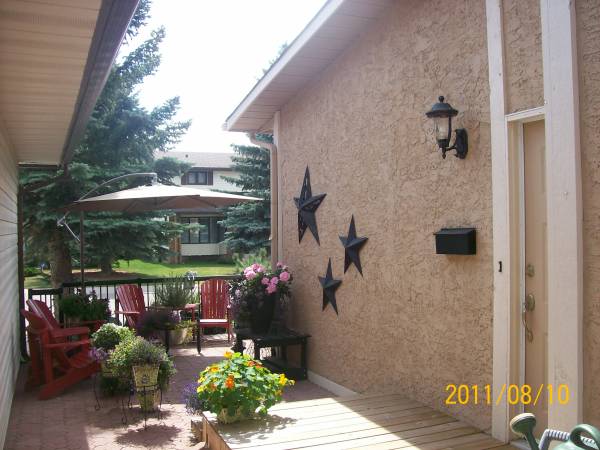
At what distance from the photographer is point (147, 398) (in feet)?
17.7

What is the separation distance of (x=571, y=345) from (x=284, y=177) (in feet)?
15.5

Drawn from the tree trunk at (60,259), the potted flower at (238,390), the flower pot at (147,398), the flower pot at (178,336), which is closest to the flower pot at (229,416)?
the potted flower at (238,390)

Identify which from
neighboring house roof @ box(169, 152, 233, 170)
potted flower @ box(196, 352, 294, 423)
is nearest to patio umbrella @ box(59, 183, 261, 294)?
potted flower @ box(196, 352, 294, 423)

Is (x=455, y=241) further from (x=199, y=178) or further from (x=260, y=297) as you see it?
(x=199, y=178)

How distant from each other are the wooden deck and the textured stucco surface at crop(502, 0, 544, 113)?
6.86 feet

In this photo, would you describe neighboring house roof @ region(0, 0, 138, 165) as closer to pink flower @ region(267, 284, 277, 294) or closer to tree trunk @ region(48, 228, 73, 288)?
pink flower @ region(267, 284, 277, 294)

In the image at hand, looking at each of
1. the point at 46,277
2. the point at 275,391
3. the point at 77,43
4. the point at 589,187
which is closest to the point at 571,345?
the point at 589,187

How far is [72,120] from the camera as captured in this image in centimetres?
541

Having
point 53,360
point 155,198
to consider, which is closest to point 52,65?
point 53,360

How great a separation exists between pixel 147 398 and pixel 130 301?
3276 millimetres

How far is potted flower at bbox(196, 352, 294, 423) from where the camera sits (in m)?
4.01

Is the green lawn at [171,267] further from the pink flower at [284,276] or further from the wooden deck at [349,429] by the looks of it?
the wooden deck at [349,429]

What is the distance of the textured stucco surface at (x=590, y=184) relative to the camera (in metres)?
2.98
